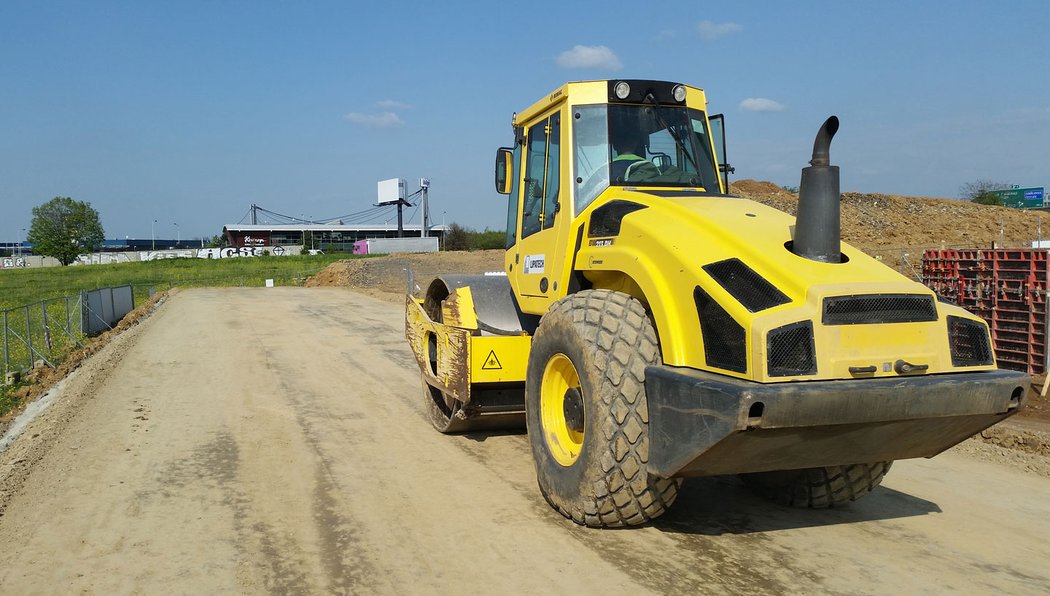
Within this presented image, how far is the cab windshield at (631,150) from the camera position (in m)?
6.07

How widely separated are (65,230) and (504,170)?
12698 cm

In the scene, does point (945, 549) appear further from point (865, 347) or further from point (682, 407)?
point (682, 407)

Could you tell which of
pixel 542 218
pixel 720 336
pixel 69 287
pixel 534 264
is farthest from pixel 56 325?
pixel 69 287

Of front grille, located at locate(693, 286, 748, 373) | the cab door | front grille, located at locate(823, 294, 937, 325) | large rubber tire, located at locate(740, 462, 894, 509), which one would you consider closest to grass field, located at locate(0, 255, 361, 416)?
the cab door

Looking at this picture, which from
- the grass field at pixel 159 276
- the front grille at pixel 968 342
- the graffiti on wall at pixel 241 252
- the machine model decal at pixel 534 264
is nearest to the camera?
the front grille at pixel 968 342

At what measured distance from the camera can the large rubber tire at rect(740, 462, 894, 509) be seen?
5.45 metres

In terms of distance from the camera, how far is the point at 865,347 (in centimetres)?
426

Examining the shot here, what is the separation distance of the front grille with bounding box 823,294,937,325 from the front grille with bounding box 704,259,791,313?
0.24 meters

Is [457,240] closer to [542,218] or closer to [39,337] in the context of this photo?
[39,337]

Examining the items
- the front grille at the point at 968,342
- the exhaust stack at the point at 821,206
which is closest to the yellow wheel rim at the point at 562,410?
the exhaust stack at the point at 821,206

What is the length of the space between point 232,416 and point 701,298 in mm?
6799

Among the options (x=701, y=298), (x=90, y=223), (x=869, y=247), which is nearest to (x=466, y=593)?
(x=701, y=298)

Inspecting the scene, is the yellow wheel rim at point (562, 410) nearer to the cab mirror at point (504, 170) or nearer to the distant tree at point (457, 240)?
the cab mirror at point (504, 170)

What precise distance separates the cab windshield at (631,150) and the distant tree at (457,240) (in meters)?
82.8
